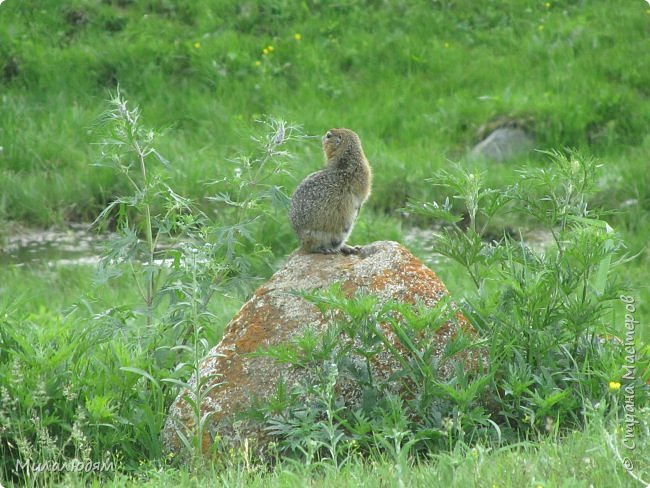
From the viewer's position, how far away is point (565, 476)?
3.87 metres

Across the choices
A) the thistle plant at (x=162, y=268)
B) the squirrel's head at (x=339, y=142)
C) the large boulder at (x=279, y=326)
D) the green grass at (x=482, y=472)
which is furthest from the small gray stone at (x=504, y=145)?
the green grass at (x=482, y=472)

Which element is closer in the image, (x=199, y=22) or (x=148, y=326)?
(x=148, y=326)

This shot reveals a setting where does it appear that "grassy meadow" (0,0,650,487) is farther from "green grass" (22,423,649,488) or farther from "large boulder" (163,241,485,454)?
"large boulder" (163,241,485,454)

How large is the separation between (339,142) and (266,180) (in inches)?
151

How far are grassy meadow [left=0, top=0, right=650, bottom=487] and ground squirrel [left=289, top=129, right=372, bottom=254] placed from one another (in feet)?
0.47

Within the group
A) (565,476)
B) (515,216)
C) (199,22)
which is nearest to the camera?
(565,476)

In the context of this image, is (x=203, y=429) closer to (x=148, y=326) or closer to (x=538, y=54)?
(x=148, y=326)

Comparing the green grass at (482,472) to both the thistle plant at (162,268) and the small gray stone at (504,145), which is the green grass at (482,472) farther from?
the small gray stone at (504,145)

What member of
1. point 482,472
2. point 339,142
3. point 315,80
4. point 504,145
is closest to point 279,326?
point 339,142

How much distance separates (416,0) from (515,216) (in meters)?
4.47

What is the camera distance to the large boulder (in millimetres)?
4918

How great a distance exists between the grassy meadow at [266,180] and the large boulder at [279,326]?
0.60ft

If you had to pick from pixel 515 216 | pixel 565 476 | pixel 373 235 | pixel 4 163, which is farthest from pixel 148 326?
pixel 4 163

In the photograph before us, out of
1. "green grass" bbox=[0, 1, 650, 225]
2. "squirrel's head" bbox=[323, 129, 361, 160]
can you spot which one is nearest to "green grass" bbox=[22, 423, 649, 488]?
"squirrel's head" bbox=[323, 129, 361, 160]
